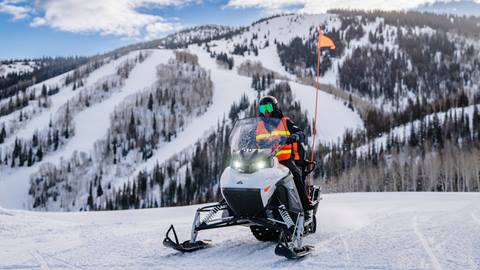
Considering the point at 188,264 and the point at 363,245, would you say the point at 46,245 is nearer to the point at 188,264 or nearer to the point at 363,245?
the point at 188,264

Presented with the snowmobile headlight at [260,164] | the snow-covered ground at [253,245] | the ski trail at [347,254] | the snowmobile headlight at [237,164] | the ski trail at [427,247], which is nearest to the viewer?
the ski trail at [427,247]

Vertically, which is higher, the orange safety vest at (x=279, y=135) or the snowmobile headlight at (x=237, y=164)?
the orange safety vest at (x=279, y=135)

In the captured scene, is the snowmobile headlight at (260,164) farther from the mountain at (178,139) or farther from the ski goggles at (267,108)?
the mountain at (178,139)

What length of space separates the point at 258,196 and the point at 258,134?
125cm

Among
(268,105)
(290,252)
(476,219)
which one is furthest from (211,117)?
(290,252)

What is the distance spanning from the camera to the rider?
7824mm

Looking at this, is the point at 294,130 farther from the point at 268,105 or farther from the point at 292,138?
the point at 268,105

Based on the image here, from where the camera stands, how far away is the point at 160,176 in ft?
428

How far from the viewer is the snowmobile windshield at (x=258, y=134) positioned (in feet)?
25.3

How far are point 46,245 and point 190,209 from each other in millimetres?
9508

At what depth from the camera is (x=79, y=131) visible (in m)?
164

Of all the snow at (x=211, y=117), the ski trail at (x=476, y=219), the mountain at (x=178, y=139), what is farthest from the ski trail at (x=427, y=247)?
the snow at (x=211, y=117)

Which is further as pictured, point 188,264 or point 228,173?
point 228,173

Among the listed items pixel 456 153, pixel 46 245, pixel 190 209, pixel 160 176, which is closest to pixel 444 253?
pixel 46 245
